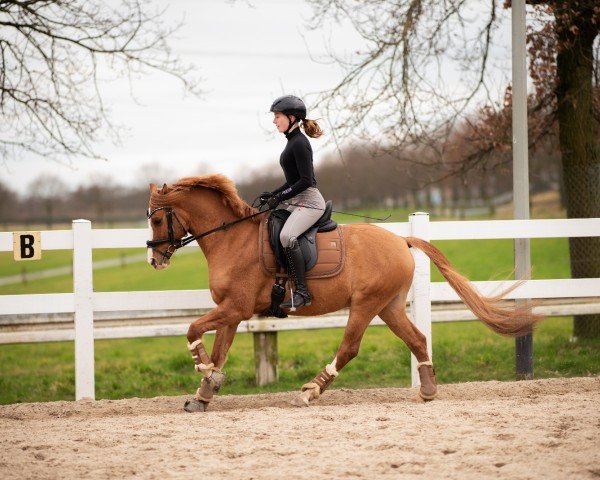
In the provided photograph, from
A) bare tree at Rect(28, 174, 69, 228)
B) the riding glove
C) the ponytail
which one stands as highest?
bare tree at Rect(28, 174, 69, 228)

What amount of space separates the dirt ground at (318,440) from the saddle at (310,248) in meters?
1.26

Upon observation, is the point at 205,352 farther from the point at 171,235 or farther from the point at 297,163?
the point at 297,163

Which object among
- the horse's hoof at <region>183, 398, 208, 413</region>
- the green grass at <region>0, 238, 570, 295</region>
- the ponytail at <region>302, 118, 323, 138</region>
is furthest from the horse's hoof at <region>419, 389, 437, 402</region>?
the green grass at <region>0, 238, 570, 295</region>

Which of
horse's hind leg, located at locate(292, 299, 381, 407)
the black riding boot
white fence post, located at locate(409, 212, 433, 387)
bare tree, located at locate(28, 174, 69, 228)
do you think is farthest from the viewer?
bare tree, located at locate(28, 174, 69, 228)

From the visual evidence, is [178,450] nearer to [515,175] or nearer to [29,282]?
[515,175]

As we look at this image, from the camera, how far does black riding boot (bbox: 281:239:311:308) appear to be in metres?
6.78

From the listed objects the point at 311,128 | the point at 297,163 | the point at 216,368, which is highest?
the point at 311,128

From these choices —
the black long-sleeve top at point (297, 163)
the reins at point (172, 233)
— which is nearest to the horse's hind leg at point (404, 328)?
the black long-sleeve top at point (297, 163)

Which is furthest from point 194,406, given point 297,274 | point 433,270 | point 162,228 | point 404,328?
point 433,270

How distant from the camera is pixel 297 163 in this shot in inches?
270

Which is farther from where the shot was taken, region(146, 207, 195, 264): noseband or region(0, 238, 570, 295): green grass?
region(0, 238, 570, 295): green grass

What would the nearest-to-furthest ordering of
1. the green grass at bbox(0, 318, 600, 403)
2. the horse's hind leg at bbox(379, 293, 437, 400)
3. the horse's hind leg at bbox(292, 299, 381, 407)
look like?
1. the horse's hind leg at bbox(292, 299, 381, 407)
2. the horse's hind leg at bbox(379, 293, 437, 400)
3. the green grass at bbox(0, 318, 600, 403)

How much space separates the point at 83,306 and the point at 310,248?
252 centimetres

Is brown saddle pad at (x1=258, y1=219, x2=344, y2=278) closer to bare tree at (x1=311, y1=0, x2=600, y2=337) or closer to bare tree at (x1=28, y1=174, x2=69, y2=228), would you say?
bare tree at (x1=311, y1=0, x2=600, y2=337)
